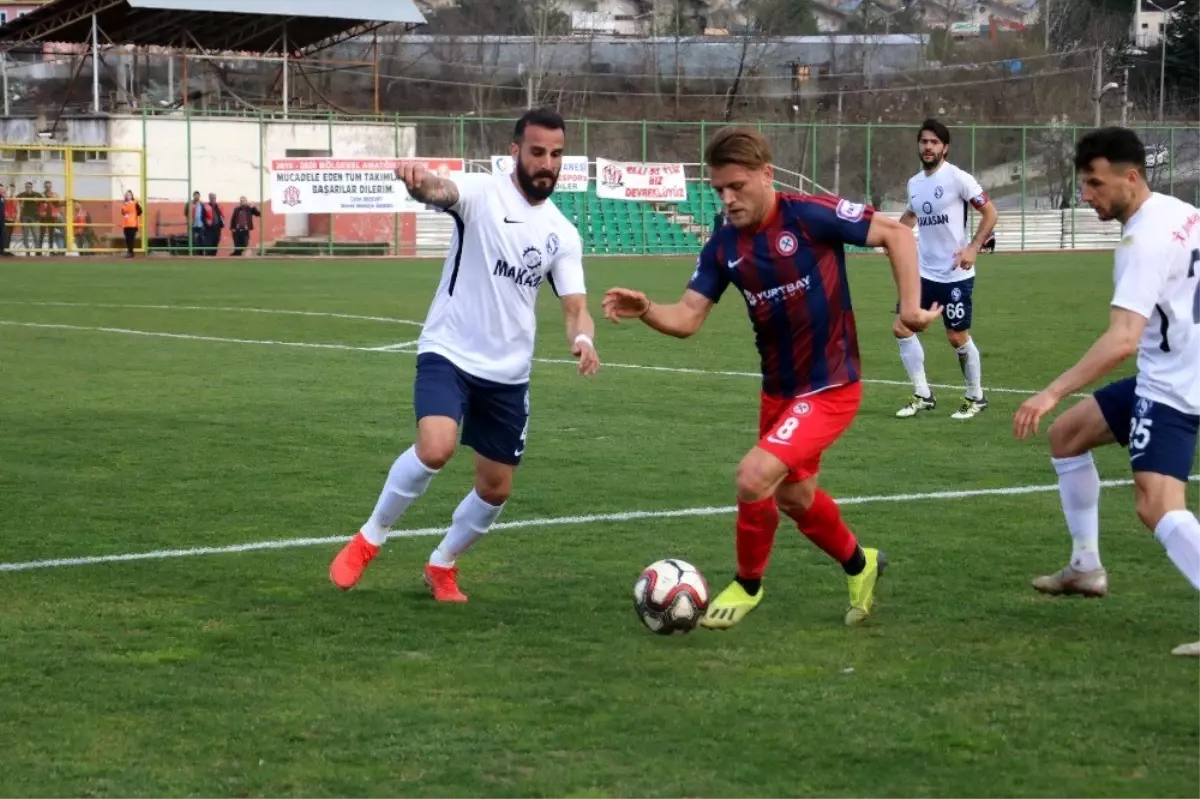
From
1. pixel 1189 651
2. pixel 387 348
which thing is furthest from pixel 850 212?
pixel 387 348

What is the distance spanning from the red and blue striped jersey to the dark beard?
0.81 meters

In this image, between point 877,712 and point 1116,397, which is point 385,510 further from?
point 1116,397

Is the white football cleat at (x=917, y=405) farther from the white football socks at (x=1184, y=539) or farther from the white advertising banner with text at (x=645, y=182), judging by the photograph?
the white advertising banner with text at (x=645, y=182)

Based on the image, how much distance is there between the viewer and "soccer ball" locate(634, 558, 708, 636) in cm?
618

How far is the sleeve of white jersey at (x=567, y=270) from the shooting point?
23.1 feet

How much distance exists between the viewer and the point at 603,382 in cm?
1488

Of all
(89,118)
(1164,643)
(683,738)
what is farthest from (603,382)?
(89,118)

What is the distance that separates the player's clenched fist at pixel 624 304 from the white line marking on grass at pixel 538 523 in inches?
91.4

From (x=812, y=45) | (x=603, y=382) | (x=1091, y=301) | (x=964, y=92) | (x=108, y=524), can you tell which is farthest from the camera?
(x=812, y=45)

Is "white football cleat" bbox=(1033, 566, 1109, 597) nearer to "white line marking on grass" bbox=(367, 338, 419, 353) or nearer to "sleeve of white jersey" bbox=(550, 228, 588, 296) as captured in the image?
"sleeve of white jersey" bbox=(550, 228, 588, 296)

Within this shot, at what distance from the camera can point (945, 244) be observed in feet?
44.8

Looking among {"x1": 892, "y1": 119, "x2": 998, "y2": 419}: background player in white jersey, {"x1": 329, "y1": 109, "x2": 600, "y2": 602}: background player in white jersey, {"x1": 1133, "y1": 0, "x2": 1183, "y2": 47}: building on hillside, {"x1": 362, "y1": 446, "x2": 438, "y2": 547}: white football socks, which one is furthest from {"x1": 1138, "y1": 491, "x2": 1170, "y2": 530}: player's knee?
{"x1": 1133, "y1": 0, "x2": 1183, "y2": 47}: building on hillside

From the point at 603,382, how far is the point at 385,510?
26.5 feet

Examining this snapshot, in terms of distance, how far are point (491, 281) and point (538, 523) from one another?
1.98 meters
